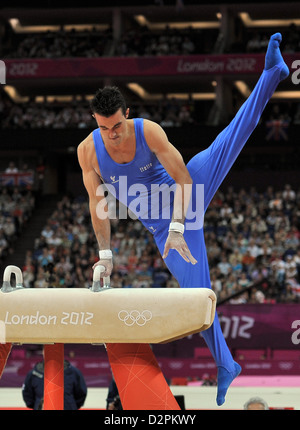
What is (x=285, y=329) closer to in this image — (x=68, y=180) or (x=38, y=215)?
(x=38, y=215)

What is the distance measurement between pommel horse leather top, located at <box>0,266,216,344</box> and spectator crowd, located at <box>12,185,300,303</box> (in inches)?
408

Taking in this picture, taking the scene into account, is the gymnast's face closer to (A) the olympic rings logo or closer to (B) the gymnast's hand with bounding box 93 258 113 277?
(B) the gymnast's hand with bounding box 93 258 113 277

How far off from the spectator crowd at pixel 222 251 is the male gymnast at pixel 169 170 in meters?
9.25

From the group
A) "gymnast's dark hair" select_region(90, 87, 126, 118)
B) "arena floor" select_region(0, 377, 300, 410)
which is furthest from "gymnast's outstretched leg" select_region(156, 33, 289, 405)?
"arena floor" select_region(0, 377, 300, 410)

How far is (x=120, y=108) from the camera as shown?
353cm

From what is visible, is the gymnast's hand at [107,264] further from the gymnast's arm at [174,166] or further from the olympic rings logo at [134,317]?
the olympic rings logo at [134,317]

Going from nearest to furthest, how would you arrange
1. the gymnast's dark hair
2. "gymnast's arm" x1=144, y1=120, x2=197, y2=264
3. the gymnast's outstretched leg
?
1. the gymnast's dark hair
2. "gymnast's arm" x1=144, y1=120, x2=197, y2=264
3. the gymnast's outstretched leg

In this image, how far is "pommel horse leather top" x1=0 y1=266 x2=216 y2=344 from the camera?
9.40 feet

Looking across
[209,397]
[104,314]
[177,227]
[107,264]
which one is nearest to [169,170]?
[177,227]

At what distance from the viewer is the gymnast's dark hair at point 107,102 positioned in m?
3.47

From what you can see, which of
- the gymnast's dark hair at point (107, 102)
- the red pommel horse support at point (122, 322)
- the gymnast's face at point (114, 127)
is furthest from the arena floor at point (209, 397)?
the gymnast's dark hair at point (107, 102)
